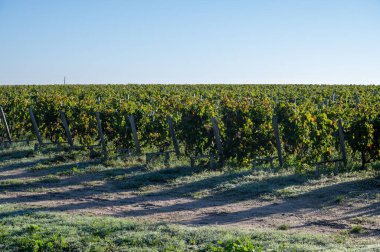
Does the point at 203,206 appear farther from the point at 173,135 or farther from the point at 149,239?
the point at 173,135

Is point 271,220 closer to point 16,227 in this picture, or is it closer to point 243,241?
point 243,241

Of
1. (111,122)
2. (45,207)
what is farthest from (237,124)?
(45,207)

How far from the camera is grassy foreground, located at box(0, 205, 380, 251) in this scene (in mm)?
7422

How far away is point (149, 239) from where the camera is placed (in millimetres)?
7812

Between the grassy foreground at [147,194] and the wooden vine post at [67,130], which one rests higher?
the wooden vine post at [67,130]

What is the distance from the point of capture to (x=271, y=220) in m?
9.17

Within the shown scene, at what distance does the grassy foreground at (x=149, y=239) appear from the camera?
742 centimetres

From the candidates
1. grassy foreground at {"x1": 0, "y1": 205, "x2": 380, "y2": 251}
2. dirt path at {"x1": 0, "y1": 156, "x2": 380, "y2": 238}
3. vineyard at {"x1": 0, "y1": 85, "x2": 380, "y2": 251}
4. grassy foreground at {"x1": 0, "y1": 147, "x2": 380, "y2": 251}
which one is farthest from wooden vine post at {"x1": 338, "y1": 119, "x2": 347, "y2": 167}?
grassy foreground at {"x1": 0, "y1": 205, "x2": 380, "y2": 251}

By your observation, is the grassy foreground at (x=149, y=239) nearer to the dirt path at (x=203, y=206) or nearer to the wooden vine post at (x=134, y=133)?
the dirt path at (x=203, y=206)

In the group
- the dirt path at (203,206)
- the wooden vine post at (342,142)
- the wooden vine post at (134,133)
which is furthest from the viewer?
the wooden vine post at (134,133)

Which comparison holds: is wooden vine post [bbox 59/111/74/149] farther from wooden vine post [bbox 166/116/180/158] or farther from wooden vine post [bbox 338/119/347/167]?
wooden vine post [bbox 338/119/347/167]

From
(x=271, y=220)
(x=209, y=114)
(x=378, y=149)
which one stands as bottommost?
(x=271, y=220)

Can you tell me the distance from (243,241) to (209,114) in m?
7.77

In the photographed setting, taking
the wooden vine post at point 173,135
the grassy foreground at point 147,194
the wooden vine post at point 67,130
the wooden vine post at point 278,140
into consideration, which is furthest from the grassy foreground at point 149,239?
the wooden vine post at point 67,130
